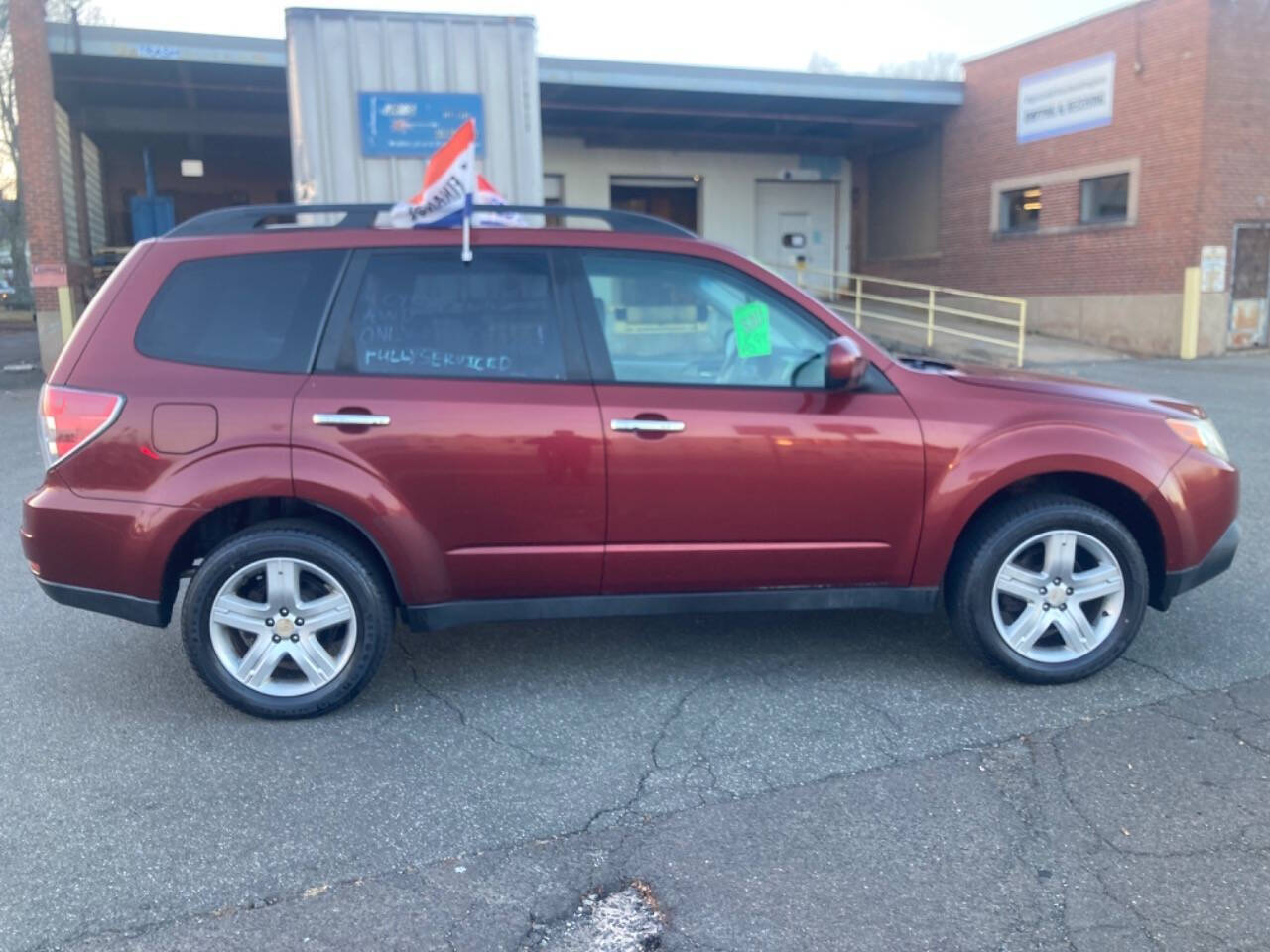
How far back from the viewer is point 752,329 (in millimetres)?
4254

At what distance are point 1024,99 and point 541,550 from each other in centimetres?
1916

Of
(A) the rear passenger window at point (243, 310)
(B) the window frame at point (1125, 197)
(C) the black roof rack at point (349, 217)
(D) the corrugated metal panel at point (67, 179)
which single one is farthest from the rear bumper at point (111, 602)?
(B) the window frame at point (1125, 197)

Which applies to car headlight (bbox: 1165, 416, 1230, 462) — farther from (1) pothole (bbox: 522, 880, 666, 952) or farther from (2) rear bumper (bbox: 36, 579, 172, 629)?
(2) rear bumper (bbox: 36, 579, 172, 629)

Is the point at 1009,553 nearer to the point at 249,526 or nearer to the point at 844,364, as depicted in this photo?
the point at 844,364

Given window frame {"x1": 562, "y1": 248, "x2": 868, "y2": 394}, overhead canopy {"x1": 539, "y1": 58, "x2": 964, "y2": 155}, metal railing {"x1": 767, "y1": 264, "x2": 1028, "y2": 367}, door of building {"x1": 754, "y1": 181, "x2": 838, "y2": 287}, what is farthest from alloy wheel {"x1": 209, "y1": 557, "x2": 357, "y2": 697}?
door of building {"x1": 754, "y1": 181, "x2": 838, "y2": 287}

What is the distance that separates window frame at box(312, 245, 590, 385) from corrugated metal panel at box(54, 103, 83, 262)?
14441mm

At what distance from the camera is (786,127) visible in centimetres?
2236

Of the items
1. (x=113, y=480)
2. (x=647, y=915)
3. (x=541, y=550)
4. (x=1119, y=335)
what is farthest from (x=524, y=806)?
(x=1119, y=335)

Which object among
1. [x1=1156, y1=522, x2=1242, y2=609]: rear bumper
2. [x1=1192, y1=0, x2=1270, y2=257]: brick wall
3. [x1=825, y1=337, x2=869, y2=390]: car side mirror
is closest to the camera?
[x1=825, y1=337, x2=869, y2=390]: car side mirror

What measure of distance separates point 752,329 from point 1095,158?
57.4ft

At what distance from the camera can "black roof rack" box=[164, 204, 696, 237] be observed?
426 cm

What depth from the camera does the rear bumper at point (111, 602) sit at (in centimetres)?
405

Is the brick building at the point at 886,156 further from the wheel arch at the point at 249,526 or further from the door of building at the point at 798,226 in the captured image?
the wheel arch at the point at 249,526

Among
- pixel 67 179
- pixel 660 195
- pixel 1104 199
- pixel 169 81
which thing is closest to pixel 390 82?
pixel 169 81
